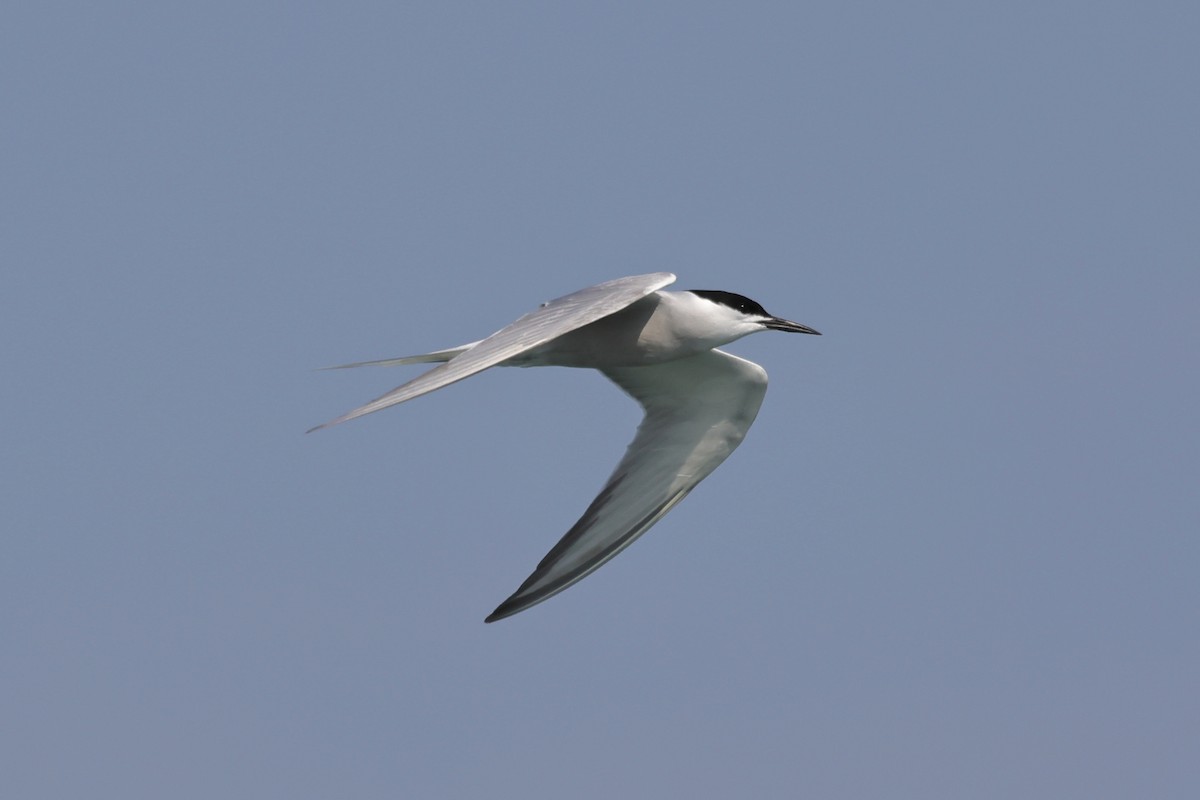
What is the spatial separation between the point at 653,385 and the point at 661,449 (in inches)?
23.2

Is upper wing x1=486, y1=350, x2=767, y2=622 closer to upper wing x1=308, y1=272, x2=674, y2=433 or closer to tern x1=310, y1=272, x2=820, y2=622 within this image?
tern x1=310, y1=272, x2=820, y2=622

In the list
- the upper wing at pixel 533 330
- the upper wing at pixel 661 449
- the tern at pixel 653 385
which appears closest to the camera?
the upper wing at pixel 533 330

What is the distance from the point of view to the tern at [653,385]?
1214cm

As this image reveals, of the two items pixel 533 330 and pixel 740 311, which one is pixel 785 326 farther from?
pixel 533 330

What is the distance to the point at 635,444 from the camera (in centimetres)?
1391

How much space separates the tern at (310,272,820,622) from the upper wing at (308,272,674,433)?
35 millimetres

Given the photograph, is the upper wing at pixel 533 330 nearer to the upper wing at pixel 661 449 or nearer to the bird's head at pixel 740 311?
the bird's head at pixel 740 311

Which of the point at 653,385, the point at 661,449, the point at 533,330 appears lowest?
the point at 661,449

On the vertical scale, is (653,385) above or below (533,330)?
below

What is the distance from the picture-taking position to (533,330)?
10.3m

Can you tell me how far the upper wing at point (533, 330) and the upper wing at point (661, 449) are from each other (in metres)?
2.09

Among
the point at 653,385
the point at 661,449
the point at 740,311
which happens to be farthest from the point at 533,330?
the point at 661,449

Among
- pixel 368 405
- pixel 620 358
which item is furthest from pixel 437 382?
pixel 620 358

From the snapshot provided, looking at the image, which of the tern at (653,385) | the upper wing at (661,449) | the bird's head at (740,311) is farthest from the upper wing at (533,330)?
the upper wing at (661,449)
